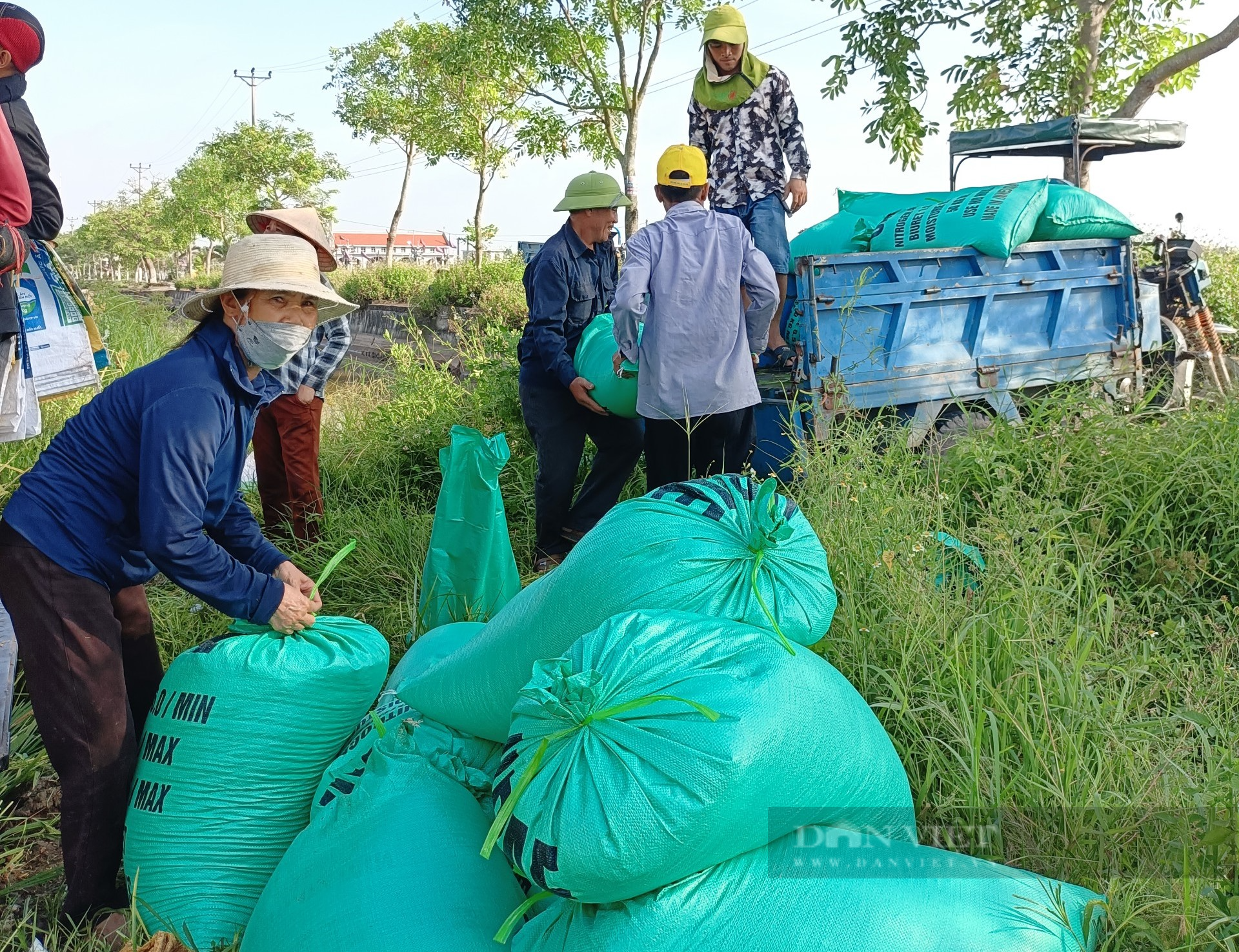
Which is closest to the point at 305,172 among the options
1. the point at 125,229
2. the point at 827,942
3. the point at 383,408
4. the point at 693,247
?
the point at 125,229

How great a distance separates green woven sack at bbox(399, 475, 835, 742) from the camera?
1.66 meters

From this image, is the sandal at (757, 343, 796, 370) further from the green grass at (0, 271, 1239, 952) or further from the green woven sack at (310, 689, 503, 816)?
the green woven sack at (310, 689, 503, 816)

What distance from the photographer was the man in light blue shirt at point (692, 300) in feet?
11.6

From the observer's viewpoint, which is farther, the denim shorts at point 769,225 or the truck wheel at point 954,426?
the denim shorts at point 769,225

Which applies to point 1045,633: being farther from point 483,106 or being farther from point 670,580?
point 483,106

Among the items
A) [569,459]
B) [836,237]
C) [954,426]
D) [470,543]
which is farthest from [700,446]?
[836,237]

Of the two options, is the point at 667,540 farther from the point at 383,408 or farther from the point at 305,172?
the point at 305,172

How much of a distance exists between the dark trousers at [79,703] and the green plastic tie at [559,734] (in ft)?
4.01

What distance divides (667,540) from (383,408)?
428 centimetres

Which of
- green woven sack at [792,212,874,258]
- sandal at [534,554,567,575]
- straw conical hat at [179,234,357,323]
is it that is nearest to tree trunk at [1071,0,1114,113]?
green woven sack at [792,212,874,258]

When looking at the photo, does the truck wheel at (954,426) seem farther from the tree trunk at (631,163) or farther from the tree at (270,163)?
the tree at (270,163)

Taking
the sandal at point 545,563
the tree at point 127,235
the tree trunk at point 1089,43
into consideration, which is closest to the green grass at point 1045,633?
the sandal at point 545,563

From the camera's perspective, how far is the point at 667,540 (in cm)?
169

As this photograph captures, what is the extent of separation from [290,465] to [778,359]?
2.28 m
